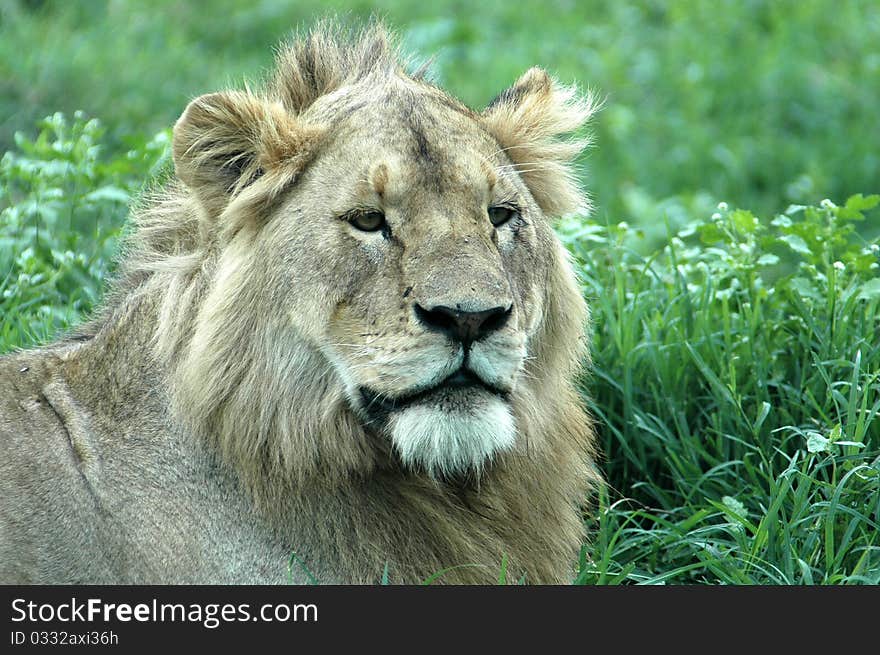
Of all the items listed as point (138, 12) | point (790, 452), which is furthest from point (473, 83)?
point (790, 452)

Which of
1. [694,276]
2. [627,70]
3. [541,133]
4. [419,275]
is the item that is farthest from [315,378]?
[627,70]

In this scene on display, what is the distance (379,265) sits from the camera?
130 inches

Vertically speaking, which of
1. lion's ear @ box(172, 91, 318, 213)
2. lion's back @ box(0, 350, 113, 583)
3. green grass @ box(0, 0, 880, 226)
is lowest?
lion's back @ box(0, 350, 113, 583)

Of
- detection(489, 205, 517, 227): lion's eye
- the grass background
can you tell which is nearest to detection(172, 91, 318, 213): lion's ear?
detection(489, 205, 517, 227): lion's eye

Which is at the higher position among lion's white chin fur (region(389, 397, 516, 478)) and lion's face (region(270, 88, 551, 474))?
lion's face (region(270, 88, 551, 474))

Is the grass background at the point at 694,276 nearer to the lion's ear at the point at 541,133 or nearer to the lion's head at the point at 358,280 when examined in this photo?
the lion's ear at the point at 541,133

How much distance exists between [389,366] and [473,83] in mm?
7074

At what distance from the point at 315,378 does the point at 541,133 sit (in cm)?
103

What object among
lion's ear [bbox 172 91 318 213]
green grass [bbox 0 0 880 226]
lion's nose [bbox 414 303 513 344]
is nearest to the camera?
lion's nose [bbox 414 303 513 344]

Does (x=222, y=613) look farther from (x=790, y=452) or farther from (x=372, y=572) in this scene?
(x=790, y=452)

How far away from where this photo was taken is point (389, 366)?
3.17 metres

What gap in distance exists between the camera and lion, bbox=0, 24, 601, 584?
325 cm

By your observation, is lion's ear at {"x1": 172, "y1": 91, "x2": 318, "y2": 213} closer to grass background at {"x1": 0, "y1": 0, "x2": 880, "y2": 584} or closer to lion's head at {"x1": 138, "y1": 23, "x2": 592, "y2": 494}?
lion's head at {"x1": 138, "y1": 23, "x2": 592, "y2": 494}

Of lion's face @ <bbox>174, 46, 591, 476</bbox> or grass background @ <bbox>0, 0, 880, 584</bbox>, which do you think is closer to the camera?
lion's face @ <bbox>174, 46, 591, 476</bbox>
